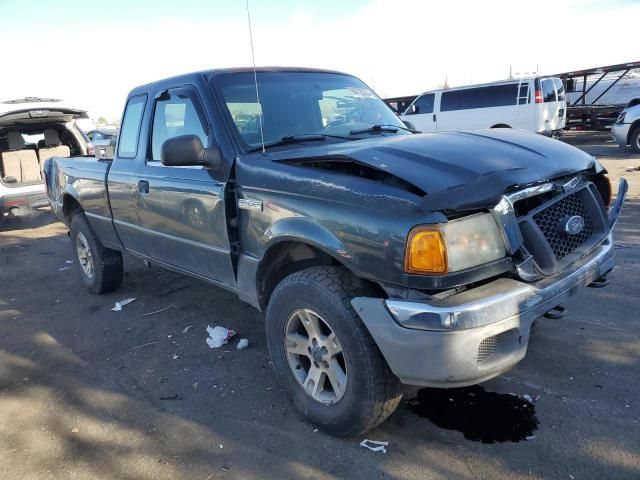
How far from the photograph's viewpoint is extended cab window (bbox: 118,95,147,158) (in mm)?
4307

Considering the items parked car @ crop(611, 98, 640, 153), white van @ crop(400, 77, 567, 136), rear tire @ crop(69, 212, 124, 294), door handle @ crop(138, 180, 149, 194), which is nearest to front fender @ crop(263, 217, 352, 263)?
door handle @ crop(138, 180, 149, 194)

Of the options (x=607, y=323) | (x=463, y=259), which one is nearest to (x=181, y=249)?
(x=463, y=259)

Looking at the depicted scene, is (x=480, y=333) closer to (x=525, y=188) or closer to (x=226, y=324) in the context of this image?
(x=525, y=188)

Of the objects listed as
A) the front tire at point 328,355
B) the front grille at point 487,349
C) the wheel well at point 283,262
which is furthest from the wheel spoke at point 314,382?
the front grille at point 487,349

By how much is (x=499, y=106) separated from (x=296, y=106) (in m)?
13.0

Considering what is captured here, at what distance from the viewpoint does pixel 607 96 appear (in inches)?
746

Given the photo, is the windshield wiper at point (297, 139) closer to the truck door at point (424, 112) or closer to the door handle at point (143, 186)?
the door handle at point (143, 186)

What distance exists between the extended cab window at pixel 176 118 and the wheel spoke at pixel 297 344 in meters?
1.40

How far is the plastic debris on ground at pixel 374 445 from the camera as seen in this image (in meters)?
2.67

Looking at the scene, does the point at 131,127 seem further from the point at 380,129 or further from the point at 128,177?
the point at 380,129

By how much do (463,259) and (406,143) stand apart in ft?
3.01

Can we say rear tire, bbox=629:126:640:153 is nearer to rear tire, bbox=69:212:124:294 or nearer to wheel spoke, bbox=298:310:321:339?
rear tire, bbox=69:212:124:294

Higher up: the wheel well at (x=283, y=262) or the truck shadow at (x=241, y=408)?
the wheel well at (x=283, y=262)

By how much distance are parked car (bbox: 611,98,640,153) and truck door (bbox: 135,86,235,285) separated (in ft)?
42.8
